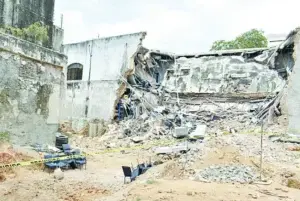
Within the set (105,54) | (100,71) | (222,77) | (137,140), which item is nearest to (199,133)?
(137,140)

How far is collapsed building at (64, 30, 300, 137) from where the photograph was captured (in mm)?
17703

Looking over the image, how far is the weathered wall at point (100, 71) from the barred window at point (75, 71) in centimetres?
27

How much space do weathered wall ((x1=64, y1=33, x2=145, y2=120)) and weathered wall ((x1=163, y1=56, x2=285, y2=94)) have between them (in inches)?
129

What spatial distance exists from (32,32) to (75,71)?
416 inches

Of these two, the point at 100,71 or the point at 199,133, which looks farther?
the point at 100,71

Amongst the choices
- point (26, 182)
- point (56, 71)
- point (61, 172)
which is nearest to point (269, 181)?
point (61, 172)

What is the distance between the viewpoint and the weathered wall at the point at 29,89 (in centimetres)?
986

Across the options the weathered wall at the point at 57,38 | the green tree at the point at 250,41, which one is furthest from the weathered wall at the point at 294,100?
the green tree at the point at 250,41

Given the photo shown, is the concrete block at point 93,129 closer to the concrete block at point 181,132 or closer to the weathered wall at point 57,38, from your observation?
the concrete block at point 181,132

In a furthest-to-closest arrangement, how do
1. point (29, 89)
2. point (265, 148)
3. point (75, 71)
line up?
point (75, 71) < point (265, 148) < point (29, 89)

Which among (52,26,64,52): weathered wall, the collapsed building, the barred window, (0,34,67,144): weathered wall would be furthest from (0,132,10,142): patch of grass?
the barred window

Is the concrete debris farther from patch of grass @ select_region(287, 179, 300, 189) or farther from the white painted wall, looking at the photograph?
the white painted wall

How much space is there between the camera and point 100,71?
20578mm

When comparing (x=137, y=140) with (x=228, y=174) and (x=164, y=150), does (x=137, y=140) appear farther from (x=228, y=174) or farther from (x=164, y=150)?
(x=228, y=174)
